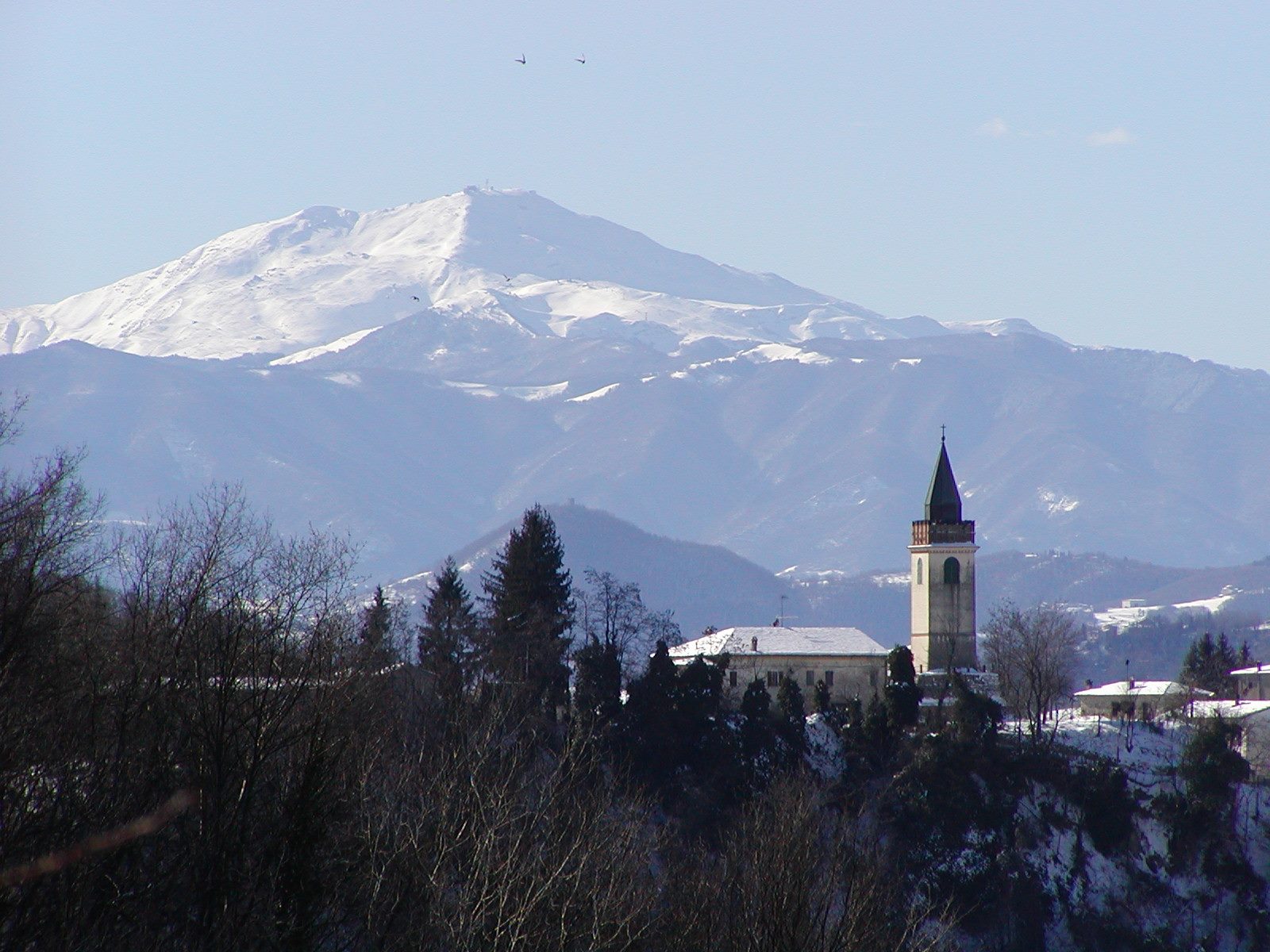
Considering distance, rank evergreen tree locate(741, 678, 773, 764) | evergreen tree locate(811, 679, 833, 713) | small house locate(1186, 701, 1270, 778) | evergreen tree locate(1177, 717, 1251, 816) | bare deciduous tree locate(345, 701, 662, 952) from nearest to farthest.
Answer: bare deciduous tree locate(345, 701, 662, 952) → evergreen tree locate(741, 678, 773, 764) → evergreen tree locate(1177, 717, 1251, 816) → evergreen tree locate(811, 679, 833, 713) → small house locate(1186, 701, 1270, 778)

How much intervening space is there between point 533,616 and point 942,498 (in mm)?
32617

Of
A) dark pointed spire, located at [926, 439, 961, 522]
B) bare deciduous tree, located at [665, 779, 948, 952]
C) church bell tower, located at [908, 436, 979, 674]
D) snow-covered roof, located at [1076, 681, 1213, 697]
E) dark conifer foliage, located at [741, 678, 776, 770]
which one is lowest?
bare deciduous tree, located at [665, 779, 948, 952]

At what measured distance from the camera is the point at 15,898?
1017 inches

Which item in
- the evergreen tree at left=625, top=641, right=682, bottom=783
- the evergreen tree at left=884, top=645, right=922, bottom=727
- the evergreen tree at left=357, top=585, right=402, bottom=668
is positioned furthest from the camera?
the evergreen tree at left=884, top=645, right=922, bottom=727

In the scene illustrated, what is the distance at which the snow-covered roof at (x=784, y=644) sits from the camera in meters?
109

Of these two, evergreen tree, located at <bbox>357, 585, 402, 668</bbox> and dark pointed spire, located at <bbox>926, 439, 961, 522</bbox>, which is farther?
dark pointed spire, located at <bbox>926, 439, 961, 522</bbox>

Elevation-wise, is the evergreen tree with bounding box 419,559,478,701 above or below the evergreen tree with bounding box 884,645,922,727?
above

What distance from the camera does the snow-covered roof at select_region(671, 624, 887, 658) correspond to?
10862 cm

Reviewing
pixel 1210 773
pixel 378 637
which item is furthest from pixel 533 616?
pixel 1210 773

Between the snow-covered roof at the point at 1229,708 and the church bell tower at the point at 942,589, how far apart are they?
11.5 metres

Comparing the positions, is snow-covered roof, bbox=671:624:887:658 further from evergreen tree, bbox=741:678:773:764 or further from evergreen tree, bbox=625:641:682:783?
evergreen tree, bbox=625:641:682:783

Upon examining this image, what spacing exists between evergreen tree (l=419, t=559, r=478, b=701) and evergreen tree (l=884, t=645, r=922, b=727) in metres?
18.4

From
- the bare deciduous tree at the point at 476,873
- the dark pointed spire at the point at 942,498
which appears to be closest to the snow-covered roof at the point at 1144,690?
the dark pointed spire at the point at 942,498

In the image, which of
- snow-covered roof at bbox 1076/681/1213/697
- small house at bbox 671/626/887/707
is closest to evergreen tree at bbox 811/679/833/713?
Answer: small house at bbox 671/626/887/707
